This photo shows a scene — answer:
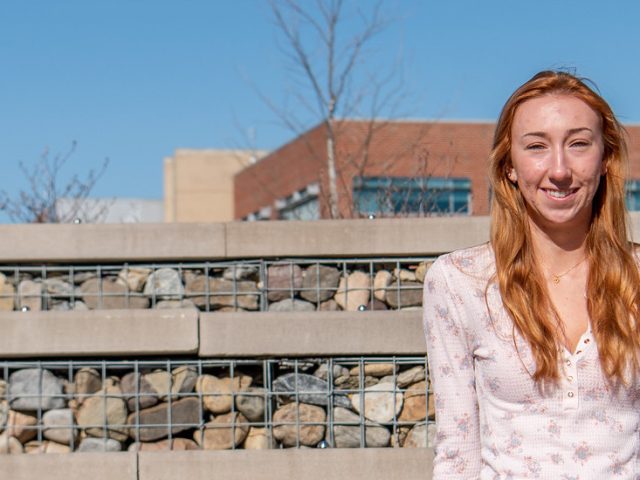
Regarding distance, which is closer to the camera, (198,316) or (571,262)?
(571,262)

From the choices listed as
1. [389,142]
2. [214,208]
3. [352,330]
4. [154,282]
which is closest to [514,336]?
[352,330]

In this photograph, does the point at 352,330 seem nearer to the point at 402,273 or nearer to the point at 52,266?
the point at 402,273

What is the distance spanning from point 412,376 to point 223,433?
94cm

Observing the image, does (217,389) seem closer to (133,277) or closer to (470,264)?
(133,277)

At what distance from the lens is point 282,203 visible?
93.8ft

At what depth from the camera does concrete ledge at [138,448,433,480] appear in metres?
5.20

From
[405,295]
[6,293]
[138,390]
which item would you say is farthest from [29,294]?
[405,295]

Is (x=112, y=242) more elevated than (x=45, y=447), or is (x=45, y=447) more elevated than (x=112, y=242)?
(x=112, y=242)

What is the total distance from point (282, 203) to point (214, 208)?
2828 centimetres

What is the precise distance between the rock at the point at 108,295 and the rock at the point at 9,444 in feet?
2.38

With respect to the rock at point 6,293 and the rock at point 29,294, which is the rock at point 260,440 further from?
the rock at point 6,293

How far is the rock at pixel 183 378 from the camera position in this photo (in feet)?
17.6


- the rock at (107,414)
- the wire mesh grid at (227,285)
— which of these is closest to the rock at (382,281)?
the wire mesh grid at (227,285)

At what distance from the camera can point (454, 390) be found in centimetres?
269
